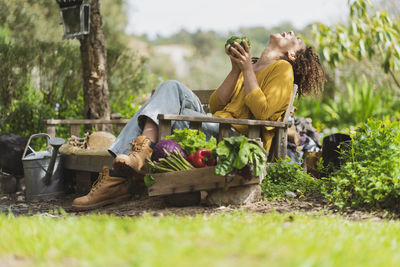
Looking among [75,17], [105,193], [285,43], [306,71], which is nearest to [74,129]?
[75,17]

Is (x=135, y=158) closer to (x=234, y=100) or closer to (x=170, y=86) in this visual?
(x=170, y=86)

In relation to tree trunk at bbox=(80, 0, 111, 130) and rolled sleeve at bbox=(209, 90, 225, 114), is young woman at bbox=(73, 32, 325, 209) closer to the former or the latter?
rolled sleeve at bbox=(209, 90, 225, 114)

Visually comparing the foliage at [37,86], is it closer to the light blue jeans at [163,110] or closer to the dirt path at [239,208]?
the dirt path at [239,208]

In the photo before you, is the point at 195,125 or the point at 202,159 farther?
the point at 195,125

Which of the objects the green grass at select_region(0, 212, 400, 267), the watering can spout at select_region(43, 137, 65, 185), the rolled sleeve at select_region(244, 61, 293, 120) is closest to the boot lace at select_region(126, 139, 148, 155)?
the rolled sleeve at select_region(244, 61, 293, 120)

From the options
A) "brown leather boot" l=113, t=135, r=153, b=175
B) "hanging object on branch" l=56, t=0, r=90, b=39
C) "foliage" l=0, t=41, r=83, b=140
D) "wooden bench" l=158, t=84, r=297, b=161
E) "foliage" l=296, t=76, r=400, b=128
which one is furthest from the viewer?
Result: "foliage" l=296, t=76, r=400, b=128

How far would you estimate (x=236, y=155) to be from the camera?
264 cm

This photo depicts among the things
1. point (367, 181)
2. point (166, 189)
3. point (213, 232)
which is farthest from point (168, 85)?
point (213, 232)

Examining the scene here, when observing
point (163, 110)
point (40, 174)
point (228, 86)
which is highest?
point (228, 86)

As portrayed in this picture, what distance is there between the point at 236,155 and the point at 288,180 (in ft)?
2.90

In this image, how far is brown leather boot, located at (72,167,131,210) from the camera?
311 centimetres

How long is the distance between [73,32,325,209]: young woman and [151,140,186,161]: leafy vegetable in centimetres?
15

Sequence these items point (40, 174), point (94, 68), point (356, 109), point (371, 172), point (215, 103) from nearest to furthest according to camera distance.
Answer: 1. point (371, 172)
2. point (215, 103)
3. point (40, 174)
4. point (94, 68)
5. point (356, 109)

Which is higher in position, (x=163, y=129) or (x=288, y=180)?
(x=163, y=129)
